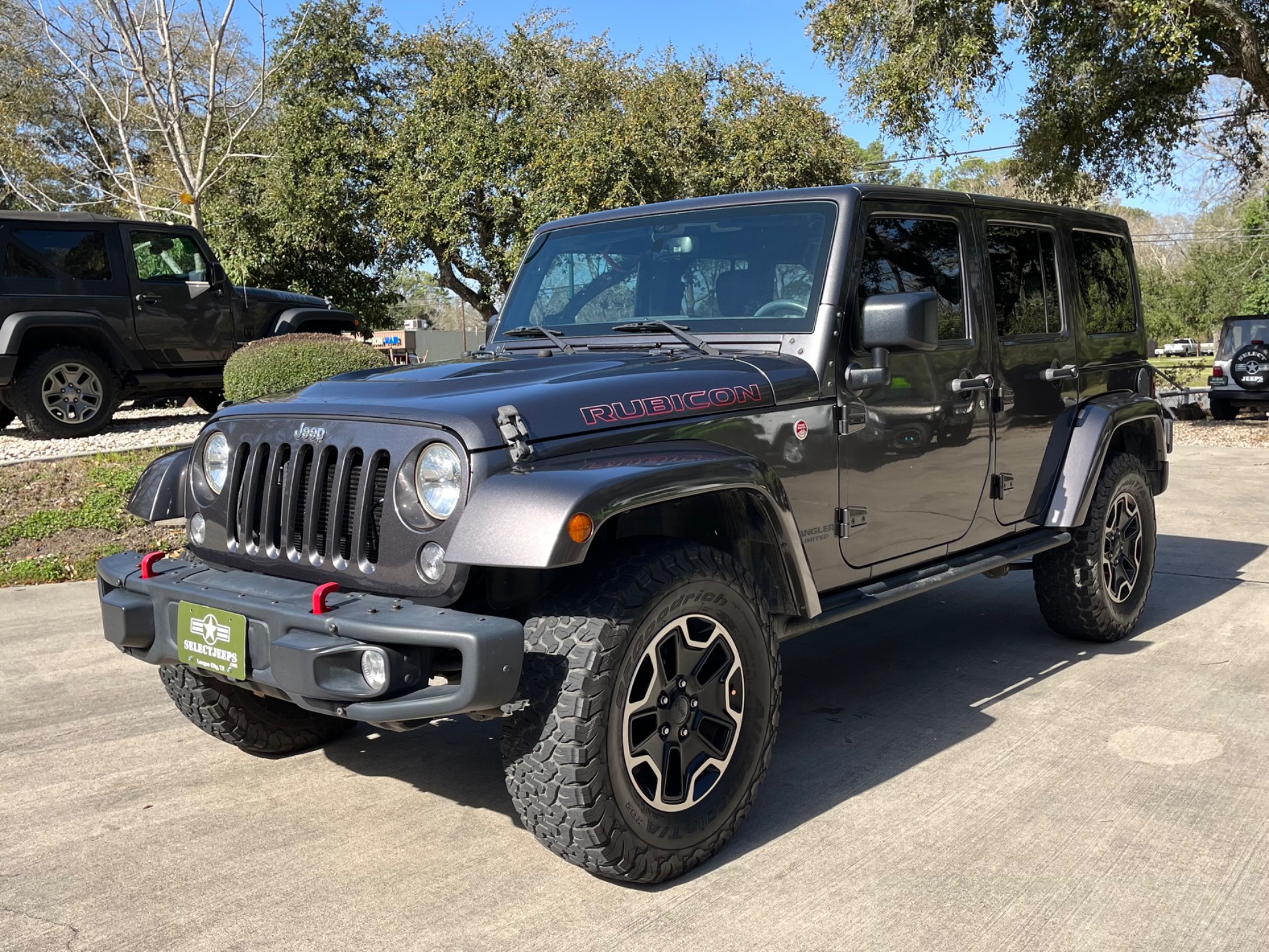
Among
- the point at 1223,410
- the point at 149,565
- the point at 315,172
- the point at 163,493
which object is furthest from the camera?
the point at 315,172

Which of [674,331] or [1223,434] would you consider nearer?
[674,331]

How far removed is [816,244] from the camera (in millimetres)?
4078

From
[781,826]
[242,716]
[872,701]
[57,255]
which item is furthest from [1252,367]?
[242,716]

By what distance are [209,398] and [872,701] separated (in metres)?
10.4

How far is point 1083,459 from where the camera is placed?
16.9 ft

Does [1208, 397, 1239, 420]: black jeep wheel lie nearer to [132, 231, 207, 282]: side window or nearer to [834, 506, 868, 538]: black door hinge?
[132, 231, 207, 282]: side window

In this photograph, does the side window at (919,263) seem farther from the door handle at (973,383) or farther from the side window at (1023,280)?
the side window at (1023,280)

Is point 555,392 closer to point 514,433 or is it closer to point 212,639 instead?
point 514,433

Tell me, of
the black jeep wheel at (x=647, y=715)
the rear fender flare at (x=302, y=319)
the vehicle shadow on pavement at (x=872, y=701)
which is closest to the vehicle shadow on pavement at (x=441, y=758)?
the vehicle shadow on pavement at (x=872, y=701)

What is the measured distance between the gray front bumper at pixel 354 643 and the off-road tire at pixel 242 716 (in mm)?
581

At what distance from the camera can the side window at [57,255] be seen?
10773 mm

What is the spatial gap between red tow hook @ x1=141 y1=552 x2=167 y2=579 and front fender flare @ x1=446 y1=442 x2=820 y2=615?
1188 mm

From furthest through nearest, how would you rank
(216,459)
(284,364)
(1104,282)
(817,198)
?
(284,364) < (1104,282) < (817,198) < (216,459)

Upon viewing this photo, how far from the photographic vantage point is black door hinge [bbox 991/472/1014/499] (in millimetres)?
4793
